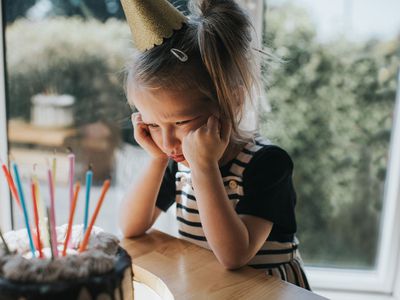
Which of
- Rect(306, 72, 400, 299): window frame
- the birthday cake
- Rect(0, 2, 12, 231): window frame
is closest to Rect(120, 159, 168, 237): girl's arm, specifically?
the birthday cake

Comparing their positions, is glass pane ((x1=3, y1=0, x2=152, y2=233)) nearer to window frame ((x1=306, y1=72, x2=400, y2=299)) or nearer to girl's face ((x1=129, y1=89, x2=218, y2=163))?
girl's face ((x1=129, y1=89, x2=218, y2=163))

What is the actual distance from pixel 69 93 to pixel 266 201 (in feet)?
2.60

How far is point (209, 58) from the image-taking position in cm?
78

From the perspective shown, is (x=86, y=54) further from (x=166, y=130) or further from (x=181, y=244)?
(x=181, y=244)

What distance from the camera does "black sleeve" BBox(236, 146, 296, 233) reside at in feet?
2.66

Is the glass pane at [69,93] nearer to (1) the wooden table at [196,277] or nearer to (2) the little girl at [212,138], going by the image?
(2) the little girl at [212,138]

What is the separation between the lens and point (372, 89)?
4.55 ft

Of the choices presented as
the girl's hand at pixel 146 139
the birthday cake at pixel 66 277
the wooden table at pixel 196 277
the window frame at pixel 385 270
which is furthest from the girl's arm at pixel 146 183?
the window frame at pixel 385 270

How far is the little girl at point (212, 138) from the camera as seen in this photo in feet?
2.43

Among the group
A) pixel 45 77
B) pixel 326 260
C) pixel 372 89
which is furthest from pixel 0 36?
pixel 326 260

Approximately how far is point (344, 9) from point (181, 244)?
0.92 m

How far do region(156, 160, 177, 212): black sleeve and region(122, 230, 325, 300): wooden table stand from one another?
0.19m

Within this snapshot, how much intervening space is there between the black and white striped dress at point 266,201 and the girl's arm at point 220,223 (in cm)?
8

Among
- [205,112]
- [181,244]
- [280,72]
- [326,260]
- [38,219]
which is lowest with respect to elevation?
[326,260]
